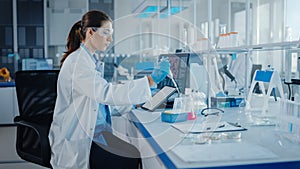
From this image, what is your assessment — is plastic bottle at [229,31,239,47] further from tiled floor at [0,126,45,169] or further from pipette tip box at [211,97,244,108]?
tiled floor at [0,126,45,169]

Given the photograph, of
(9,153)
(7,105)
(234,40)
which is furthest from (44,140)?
(7,105)

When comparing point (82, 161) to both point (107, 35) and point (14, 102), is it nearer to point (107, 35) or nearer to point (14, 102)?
point (107, 35)

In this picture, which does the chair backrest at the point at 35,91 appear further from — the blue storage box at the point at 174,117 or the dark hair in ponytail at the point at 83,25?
the blue storage box at the point at 174,117

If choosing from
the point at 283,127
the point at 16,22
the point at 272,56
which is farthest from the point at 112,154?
the point at 16,22

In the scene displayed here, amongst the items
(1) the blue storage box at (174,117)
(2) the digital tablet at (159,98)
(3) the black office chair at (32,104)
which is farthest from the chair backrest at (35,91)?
(1) the blue storage box at (174,117)

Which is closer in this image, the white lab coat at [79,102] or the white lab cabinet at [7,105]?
Result: the white lab coat at [79,102]

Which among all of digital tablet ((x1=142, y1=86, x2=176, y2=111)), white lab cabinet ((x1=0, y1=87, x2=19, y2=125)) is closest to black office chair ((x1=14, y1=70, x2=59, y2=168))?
digital tablet ((x1=142, y1=86, x2=176, y2=111))

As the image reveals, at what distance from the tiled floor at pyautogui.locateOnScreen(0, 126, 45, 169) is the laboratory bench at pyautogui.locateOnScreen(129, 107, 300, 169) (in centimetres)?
200

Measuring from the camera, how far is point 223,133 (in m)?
1.19

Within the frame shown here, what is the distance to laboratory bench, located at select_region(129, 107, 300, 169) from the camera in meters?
0.87

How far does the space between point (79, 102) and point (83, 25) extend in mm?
389

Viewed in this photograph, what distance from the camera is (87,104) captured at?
151cm

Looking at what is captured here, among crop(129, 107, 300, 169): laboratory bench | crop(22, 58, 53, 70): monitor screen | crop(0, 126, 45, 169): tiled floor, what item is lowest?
crop(0, 126, 45, 169): tiled floor

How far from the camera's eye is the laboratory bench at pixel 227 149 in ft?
2.86
